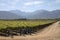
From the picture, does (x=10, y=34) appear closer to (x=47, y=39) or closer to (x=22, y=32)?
(x=22, y=32)

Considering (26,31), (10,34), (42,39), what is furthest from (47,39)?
(26,31)

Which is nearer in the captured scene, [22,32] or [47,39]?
[47,39]

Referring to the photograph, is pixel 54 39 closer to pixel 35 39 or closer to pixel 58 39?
pixel 58 39

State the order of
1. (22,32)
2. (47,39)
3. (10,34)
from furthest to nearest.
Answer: (22,32) < (10,34) < (47,39)

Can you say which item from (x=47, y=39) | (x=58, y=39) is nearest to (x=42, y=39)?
(x=47, y=39)

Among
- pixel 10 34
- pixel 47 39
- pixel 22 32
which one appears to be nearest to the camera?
pixel 47 39

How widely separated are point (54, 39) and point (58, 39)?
0.78 metres

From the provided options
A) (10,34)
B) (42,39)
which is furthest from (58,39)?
(10,34)

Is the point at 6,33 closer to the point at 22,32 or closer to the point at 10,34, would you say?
the point at 10,34

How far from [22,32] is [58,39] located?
1118 cm

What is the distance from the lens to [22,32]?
1519 inches

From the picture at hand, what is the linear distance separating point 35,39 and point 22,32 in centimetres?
957

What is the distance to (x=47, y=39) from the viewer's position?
2933 cm

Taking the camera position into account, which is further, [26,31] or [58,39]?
[26,31]
